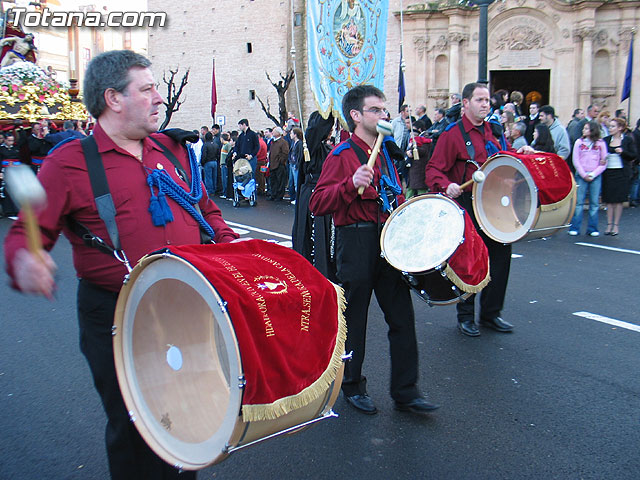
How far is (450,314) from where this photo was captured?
6043 mm

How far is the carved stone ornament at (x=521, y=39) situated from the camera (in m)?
23.6

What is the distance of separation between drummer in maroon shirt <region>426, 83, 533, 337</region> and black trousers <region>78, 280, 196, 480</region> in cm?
303

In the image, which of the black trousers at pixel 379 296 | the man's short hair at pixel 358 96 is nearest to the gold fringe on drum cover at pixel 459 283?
the black trousers at pixel 379 296

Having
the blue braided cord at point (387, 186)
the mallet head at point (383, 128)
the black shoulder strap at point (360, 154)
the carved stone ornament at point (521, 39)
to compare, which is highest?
the carved stone ornament at point (521, 39)

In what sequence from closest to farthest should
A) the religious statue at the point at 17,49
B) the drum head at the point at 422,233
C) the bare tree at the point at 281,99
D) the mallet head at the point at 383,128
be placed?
the mallet head at the point at 383,128 → the drum head at the point at 422,233 → the religious statue at the point at 17,49 → the bare tree at the point at 281,99

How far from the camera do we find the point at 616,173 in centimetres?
1055

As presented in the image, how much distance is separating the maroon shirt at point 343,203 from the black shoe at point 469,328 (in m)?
1.83

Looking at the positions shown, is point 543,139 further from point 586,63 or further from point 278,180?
point 586,63

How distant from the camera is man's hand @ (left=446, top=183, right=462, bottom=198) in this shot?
4832 mm

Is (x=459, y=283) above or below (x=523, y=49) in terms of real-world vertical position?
below

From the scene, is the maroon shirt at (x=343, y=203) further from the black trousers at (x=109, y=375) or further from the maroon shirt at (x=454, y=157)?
the black trousers at (x=109, y=375)

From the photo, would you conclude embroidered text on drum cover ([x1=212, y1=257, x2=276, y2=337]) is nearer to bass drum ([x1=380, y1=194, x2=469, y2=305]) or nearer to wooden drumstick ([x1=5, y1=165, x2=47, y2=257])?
wooden drumstick ([x1=5, y1=165, x2=47, y2=257])

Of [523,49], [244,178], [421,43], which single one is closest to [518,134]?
[244,178]

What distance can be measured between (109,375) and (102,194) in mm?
715
